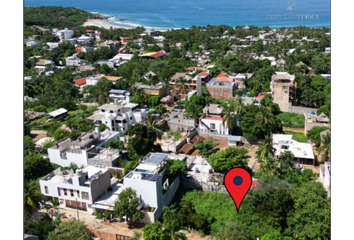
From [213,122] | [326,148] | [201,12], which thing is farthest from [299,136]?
[201,12]

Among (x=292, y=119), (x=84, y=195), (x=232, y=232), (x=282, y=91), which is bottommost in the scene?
(x=232, y=232)

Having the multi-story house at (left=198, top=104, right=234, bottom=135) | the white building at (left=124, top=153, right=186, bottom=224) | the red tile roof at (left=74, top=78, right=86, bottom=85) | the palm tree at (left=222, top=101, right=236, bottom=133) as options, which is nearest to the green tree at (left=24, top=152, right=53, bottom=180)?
the white building at (left=124, top=153, right=186, bottom=224)

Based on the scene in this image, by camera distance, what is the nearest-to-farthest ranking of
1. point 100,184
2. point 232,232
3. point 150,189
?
point 232,232 → point 150,189 → point 100,184

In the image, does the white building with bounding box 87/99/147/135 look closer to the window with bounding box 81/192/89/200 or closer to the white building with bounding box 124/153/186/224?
the white building with bounding box 124/153/186/224

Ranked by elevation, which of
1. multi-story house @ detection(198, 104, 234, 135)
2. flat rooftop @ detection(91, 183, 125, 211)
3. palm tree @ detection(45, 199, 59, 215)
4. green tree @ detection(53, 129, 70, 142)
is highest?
multi-story house @ detection(198, 104, 234, 135)

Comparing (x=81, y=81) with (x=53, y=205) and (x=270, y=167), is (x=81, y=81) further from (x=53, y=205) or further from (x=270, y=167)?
(x=270, y=167)
